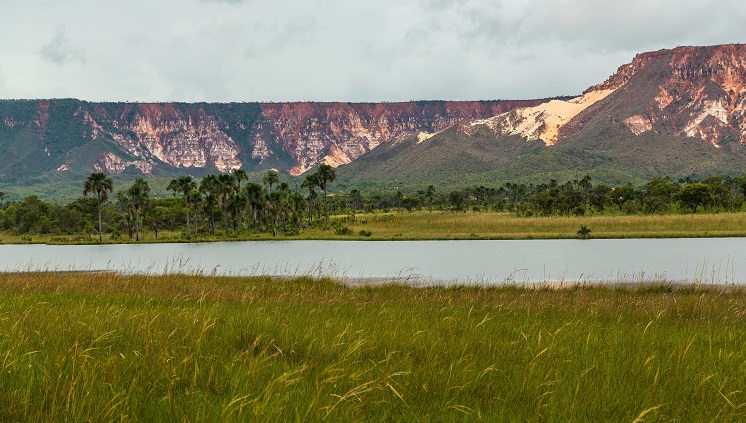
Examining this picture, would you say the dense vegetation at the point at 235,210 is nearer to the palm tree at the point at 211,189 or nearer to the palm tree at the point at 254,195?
the palm tree at the point at 211,189

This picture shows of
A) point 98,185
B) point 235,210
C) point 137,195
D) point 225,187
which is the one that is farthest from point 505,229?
point 98,185

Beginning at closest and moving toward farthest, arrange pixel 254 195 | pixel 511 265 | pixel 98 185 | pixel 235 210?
pixel 511 265
pixel 98 185
pixel 254 195
pixel 235 210

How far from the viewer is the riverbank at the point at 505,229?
89.4 meters

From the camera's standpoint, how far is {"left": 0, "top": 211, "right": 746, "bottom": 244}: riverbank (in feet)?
293

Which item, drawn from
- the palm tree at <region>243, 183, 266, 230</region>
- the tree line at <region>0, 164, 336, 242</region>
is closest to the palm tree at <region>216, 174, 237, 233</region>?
the tree line at <region>0, 164, 336, 242</region>

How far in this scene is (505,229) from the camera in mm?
104750

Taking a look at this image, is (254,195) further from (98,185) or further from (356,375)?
(356,375)

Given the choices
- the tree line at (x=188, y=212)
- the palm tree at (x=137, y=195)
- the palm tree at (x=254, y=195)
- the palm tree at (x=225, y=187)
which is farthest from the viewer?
the palm tree at (x=254, y=195)

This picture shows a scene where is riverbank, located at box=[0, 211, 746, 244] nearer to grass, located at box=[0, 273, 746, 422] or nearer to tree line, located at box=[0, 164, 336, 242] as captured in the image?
tree line, located at box=[0, 164, 336, 242]

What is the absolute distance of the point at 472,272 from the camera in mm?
43031

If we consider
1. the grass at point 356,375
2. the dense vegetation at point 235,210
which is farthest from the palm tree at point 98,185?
the grass at point 356,375

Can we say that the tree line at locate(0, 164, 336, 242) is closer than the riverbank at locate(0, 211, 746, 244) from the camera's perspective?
No

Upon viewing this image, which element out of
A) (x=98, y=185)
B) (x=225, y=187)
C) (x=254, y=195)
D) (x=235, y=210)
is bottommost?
(x=235, y=210)

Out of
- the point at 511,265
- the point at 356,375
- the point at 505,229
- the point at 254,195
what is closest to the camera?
the point at 356,375
